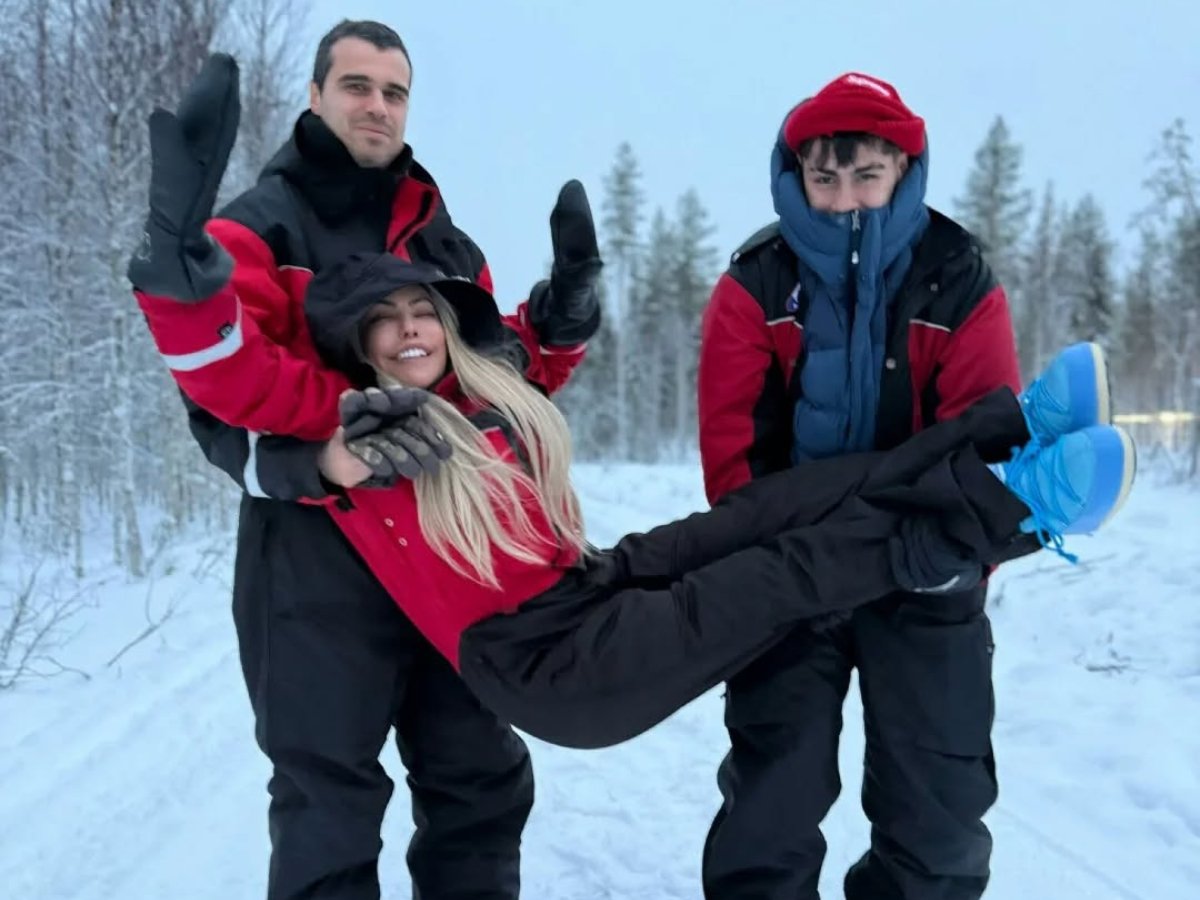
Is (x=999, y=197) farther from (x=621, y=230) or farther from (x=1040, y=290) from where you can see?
(x=621, y=230)

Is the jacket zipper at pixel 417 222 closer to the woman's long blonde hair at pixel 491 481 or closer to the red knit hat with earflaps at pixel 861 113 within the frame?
the woman's long blonde hair at pixel 491 481

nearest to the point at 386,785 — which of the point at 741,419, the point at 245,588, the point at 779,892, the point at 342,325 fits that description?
the point at 245,588

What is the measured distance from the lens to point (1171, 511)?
394 inches

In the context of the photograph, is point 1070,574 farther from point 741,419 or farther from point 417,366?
point 417,366

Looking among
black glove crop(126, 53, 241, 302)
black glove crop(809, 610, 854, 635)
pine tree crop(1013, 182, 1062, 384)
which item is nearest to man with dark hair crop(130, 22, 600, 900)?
black glove crop(126, 53, 241, 302)

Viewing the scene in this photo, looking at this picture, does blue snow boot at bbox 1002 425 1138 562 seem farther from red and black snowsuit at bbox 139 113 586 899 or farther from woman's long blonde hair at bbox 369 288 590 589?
red and black snowsuit at bbox 139 113 586 899

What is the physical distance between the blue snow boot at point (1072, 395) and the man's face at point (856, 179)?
2.06 feet

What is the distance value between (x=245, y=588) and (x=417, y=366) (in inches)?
27.9

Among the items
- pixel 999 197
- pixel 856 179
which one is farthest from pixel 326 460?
pixel 999 197

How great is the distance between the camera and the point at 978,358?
7.37 feet

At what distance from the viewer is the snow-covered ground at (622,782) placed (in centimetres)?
286

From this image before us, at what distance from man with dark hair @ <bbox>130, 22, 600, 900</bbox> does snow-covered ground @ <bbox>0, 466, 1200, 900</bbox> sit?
714 millimetres

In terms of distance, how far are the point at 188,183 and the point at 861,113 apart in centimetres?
162

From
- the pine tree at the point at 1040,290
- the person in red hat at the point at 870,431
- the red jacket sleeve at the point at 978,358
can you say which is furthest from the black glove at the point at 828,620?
the pine tree at the point at 1040,290
